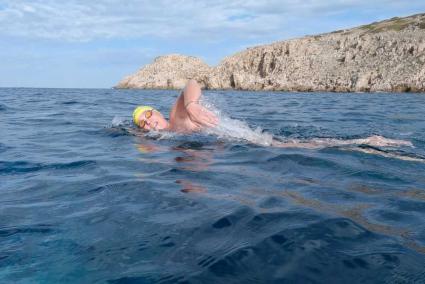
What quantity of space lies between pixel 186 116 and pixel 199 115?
402 mm

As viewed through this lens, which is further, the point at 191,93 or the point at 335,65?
the point at 335,65

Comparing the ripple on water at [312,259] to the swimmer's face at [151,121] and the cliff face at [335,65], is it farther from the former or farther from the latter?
the cliff face at [335,65]

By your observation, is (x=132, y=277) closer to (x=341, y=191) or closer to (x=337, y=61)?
(x=341, y=191)

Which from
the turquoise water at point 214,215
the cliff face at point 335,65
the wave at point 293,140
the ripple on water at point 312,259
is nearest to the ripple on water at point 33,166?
the turquoise water at point 214,215

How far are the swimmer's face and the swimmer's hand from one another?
1450mm

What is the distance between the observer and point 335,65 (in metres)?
58.5

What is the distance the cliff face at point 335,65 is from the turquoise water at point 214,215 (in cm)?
4474

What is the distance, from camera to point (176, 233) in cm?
309

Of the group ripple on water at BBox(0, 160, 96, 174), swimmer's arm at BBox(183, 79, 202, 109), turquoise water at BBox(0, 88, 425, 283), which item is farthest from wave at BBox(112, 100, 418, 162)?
ripple on water at BBox(0, 160, 96, 174)

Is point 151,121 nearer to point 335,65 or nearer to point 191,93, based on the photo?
point 191,93

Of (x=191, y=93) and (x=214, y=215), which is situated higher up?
(x=191, y=93)

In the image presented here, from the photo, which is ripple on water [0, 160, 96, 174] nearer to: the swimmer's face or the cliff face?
the swimmer's face

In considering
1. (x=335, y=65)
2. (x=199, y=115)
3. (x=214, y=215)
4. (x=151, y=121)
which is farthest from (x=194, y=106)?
(x=335, y=65)

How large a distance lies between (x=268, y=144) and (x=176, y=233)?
162 inches
